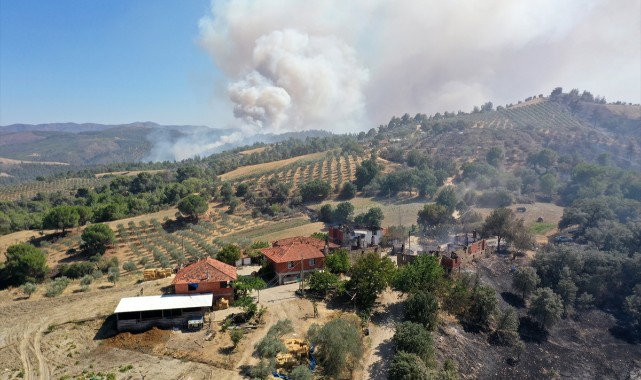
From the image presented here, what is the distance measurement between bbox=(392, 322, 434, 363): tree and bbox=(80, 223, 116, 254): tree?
3998 centimetres

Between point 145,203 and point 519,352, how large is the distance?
200 feet

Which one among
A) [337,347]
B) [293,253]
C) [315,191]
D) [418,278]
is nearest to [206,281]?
[293,253]

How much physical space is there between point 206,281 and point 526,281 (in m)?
30.9

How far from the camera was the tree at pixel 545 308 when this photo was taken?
36.5 metres

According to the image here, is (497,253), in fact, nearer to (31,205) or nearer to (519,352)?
(519,352)

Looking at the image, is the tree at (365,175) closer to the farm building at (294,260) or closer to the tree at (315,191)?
the tree at (315,191)

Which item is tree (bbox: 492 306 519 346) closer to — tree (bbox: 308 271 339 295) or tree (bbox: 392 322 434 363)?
tree (bbox: 392 322 434 363)

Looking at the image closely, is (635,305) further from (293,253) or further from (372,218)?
(293,253)

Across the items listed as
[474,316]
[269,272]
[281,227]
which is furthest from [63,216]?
[474,316]

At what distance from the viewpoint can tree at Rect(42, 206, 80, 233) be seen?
5674 centimetres

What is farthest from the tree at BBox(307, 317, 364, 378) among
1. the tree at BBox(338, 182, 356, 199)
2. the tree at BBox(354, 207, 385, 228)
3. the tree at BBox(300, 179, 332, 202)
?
the tree at BBox(338, 182, 356, 199)

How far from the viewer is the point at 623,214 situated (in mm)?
65375

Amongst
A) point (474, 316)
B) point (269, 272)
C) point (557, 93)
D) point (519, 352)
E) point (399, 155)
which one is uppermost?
point (557, 93)

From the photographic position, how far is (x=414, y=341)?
82.2 ft
